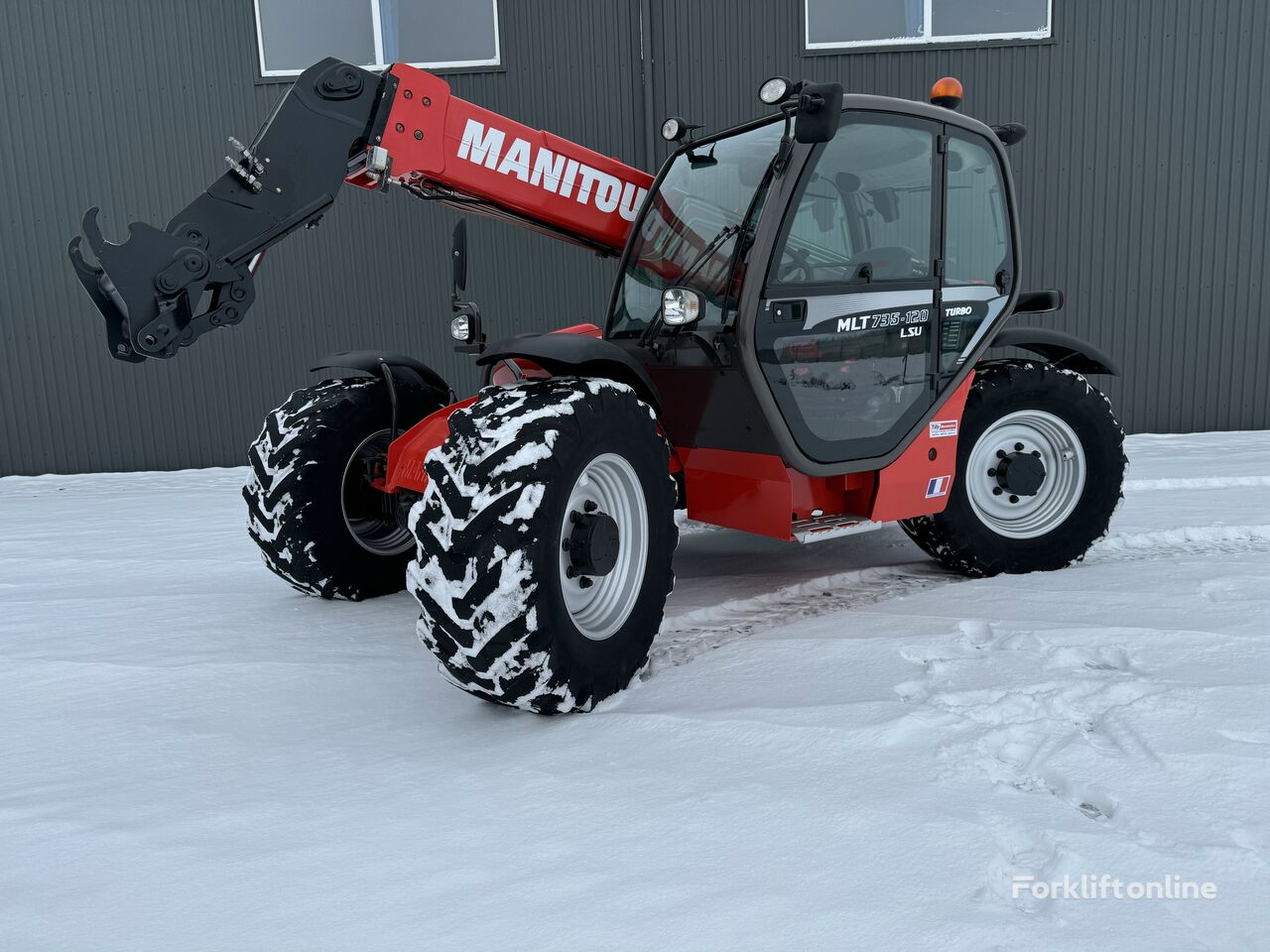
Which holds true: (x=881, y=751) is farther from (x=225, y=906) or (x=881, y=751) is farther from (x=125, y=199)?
(x=125, y=199)

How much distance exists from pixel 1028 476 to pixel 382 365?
2950 millimetres

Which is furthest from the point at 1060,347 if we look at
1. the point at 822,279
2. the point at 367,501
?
the point at 367,501

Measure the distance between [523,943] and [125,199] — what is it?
8.75m

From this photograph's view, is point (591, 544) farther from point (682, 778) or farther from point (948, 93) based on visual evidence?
point (948, 93)

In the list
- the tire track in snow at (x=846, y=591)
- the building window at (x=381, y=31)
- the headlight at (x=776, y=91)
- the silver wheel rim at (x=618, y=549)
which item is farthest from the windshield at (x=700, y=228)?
the building window at (x=381, y=31)

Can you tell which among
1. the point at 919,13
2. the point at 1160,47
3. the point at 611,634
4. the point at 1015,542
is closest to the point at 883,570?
the point at 1015,542

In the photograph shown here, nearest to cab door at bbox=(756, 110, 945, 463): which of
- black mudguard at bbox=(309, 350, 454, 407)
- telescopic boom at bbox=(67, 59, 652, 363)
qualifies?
telescopic boom at bbox=(67, 59, 652, 363)

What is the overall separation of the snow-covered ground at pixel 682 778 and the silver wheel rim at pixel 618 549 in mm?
263

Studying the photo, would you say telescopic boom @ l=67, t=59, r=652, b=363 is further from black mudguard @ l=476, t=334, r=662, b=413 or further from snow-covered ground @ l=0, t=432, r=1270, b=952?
snow-covered ground @ l=0, t=432, r=1270, b=952

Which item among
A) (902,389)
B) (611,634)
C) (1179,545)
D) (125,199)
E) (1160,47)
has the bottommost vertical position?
(1179,545)

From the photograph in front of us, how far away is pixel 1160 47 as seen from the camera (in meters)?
8.13

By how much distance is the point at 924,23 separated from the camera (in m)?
8.09

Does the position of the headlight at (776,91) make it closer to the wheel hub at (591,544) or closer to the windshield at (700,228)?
the windshield at (700,228)

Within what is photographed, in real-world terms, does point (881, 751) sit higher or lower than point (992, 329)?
lower
